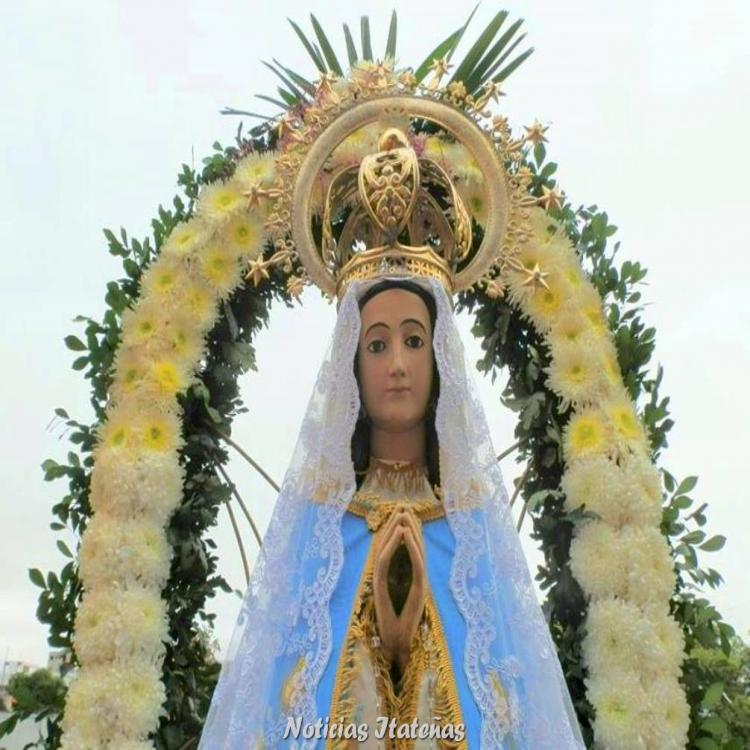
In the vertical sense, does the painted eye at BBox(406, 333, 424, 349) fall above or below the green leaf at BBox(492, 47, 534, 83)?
below

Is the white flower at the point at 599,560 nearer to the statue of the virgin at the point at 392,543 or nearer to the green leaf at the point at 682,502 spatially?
the green leaf at the point at 682,502

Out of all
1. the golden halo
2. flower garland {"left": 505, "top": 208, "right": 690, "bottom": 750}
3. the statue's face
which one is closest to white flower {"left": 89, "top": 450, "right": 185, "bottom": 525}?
the statue's face

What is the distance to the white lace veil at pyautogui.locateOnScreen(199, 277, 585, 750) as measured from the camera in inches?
104

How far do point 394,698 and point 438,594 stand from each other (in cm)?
33

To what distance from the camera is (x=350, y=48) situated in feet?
A: 13.5

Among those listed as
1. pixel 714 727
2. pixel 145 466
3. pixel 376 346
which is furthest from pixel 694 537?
pixel 145 466

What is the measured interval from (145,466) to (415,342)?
1.07 meters

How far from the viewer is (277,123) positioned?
394 cm

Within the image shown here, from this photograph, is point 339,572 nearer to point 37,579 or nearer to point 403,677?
point 403,677

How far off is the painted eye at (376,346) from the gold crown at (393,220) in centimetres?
23

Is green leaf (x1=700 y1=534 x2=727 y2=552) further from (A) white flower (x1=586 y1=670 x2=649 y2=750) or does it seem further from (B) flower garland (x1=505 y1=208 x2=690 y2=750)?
(A) white flower (x1=586 y1=670 x2=649 y2=750)

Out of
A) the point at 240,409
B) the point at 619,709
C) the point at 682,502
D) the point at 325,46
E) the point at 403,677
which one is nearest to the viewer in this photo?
the point at 403,677

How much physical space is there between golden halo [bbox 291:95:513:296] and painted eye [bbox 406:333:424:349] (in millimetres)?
308

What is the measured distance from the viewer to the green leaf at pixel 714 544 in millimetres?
3406
